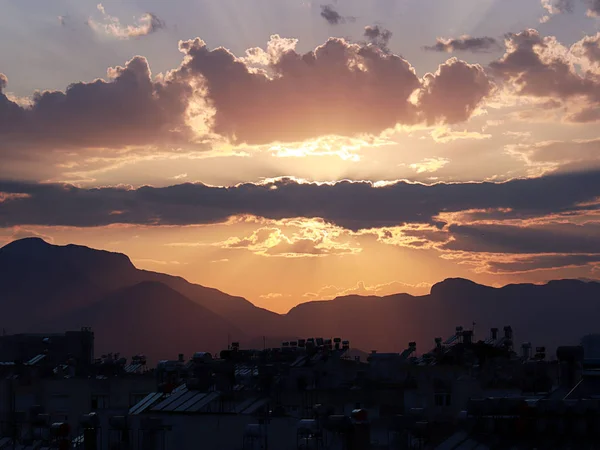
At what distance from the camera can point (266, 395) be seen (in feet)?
273

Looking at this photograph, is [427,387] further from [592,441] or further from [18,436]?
[592,441]

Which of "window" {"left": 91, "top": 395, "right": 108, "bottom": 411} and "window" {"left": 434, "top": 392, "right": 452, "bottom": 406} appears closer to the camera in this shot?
"window" {"left": 434, "top": 392, "right": 452, "bottom": 406}

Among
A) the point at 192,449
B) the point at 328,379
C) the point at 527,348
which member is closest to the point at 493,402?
the point at 192,449

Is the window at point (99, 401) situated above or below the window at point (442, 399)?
below

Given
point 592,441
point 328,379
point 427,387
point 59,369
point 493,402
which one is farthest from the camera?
point 59,369

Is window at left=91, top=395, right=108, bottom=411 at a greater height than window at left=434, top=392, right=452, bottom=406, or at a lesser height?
lesser

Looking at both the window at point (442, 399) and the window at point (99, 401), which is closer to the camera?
the window at point (442, 399)

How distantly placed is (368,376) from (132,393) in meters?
18.8

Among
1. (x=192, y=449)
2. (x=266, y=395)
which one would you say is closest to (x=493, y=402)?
(x=192, y=449)

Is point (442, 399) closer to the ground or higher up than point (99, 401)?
higher up

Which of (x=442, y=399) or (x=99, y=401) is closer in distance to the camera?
(x=442, y=399)

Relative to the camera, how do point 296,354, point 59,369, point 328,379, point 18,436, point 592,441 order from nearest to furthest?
point 592,441, point 18,436, point 328,379, point 296,354, point 59,369

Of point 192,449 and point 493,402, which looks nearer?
point 493,402

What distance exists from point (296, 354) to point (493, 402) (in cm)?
5931
